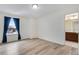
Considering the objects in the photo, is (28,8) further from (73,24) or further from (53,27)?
(73,24)

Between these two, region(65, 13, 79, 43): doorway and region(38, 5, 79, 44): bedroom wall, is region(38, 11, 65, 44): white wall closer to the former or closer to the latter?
region(38, 5, 79, 44): bedroom wall

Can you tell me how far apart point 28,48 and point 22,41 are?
38 cm

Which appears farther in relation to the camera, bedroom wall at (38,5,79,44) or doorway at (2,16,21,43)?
bedroom wall at (38,5,79,44)

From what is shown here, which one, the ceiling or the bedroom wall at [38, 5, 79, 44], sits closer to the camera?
the ceiling

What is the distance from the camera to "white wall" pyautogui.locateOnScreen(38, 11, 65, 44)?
233 cm

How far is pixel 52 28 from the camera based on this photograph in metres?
2.96

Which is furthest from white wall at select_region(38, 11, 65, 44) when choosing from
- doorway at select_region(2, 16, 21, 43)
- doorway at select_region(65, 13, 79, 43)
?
doorway at select_region(2, 16, 21, 43)

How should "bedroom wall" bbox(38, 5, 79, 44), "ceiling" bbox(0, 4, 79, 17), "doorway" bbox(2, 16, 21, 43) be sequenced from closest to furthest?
"ceiling" bbox(0, 4, 79, 17), "doorway" bbox(2, 16, 21, 43), "bedroom wall" bbox(38, 5, 79, 44)

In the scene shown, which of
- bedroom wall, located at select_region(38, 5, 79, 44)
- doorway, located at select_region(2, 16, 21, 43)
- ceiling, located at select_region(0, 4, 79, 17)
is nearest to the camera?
ceiling, located at select_region(0, 4, 79, 17)

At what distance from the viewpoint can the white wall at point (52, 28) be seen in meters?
2.33

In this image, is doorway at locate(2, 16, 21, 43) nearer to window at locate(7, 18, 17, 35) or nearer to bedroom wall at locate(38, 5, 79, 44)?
window at locate(7, 18, 17, 35)

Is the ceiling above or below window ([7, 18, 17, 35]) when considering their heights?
above
